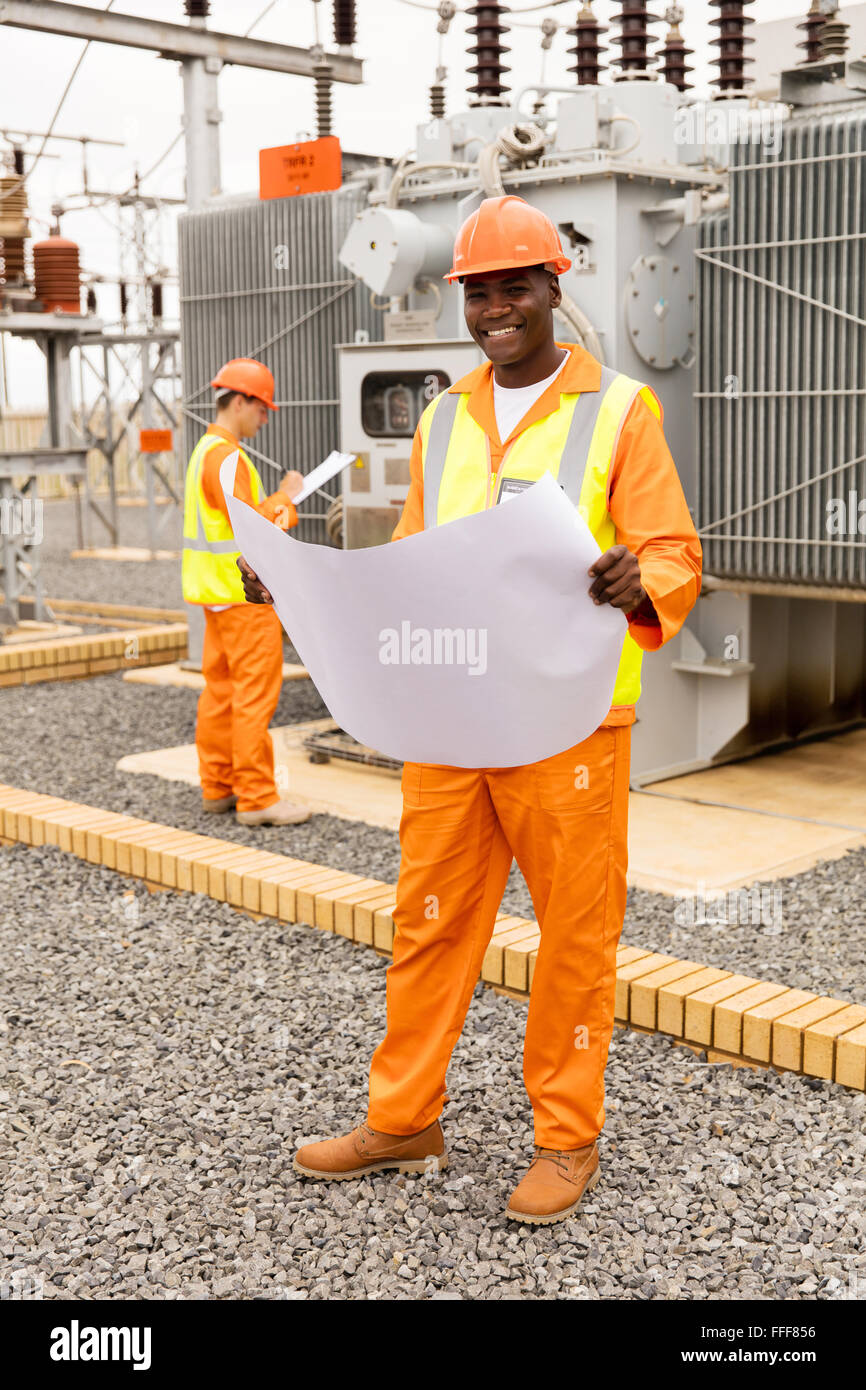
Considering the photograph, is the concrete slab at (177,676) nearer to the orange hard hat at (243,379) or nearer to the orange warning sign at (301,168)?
the orange warning sign at (301,168)

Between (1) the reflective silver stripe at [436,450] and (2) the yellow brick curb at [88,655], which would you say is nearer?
(1) the reflective silver stripe at [436,450]

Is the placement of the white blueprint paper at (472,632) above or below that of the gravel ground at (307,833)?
above

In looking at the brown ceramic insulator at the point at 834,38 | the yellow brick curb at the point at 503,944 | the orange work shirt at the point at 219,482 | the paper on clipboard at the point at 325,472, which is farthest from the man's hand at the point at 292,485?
the brown ceramic insulator at the point at 834,38

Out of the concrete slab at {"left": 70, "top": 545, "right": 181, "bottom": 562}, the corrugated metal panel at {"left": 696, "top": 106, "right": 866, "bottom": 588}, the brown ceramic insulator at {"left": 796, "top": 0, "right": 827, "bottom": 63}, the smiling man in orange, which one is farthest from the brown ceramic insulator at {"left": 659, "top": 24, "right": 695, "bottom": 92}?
the concrete slab at {"left": 70, "top": 545, "right": 181, "bottom": 562}

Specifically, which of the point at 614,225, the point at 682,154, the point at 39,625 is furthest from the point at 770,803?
the point at 39,625

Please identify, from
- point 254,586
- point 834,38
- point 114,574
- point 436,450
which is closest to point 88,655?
point 114,574

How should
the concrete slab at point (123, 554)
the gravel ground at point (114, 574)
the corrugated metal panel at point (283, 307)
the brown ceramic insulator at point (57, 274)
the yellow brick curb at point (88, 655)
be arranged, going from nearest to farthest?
1. the corrugated metal panel at point (283, 307)
2. the yellow brick curb at point (88, 655)
3. the brown ceramic insulator at point (57, 274)
4. the gravel ground at point (114, 574)
5. the concrete slab at point (123, 554)

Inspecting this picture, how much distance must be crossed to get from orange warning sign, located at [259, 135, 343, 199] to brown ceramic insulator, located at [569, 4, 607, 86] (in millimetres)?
1495

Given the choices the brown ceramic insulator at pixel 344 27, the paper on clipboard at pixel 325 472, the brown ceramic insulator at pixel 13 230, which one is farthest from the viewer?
the brown ceramic insulator at pixel 13 230

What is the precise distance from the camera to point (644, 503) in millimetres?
2893

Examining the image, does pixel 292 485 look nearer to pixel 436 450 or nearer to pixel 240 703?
pixel 240 703

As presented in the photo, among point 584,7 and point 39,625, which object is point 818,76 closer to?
point 584,7

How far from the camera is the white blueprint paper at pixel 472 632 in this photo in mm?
2666

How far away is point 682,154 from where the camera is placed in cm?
689
